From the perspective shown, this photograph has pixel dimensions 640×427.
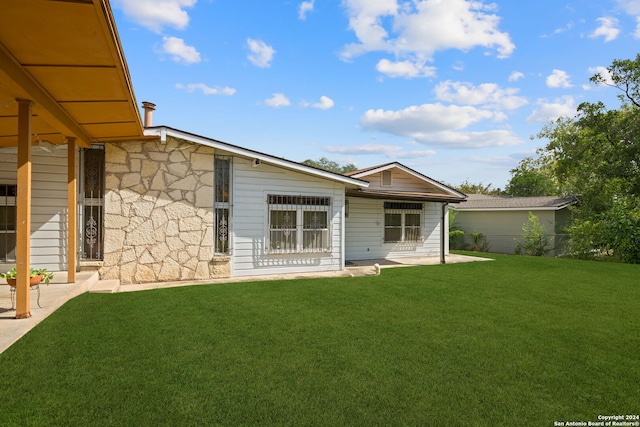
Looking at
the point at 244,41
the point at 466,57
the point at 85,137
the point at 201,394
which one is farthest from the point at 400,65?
the point at 201,394

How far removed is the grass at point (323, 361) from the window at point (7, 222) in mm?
2870

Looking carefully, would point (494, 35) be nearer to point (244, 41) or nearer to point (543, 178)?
point (244, 41)

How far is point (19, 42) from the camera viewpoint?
3402 mm

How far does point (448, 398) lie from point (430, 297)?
3.85 m

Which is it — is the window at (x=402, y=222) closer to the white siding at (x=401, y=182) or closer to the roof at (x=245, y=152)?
the white siding at (x=401, y=182)

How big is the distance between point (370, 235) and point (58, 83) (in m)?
10.1

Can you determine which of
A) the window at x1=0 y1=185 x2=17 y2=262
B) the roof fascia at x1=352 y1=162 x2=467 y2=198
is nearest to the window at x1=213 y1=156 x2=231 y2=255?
the window at x1=0 y1=185 x2=17 y2=262

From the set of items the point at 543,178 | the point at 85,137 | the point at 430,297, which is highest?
the point at 543,178

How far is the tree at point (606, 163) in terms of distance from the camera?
1430 centimetres

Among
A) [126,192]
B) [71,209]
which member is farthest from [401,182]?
[71,209]

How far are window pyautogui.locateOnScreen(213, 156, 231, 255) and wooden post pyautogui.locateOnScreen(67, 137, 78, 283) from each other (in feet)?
8.83

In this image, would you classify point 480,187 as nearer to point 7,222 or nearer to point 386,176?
point 386,176

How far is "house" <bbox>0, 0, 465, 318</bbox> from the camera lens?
450cm

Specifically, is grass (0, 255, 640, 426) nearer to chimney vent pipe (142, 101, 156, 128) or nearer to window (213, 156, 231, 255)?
window (213, 156, 231, 255)
